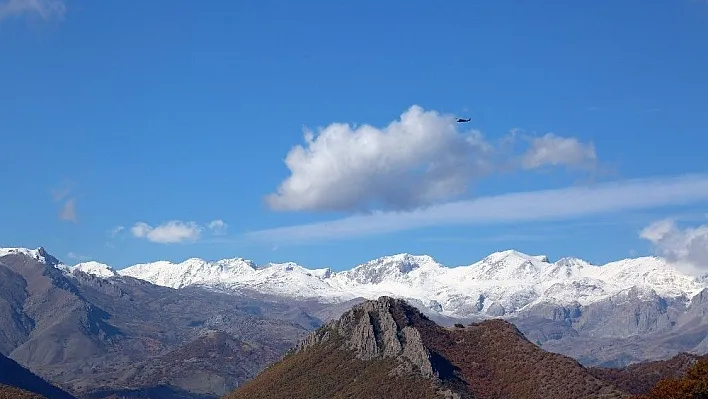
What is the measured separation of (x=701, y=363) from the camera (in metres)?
189

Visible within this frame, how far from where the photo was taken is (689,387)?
177125 millimetres

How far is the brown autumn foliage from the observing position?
176 metres

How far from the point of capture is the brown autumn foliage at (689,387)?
176 meters

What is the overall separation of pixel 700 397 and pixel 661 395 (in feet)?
23.9

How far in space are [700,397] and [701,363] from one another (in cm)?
1432

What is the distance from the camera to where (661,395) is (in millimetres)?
180875

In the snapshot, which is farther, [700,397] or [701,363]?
[701,363]

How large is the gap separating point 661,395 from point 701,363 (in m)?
12.9

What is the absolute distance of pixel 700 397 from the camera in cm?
17550
